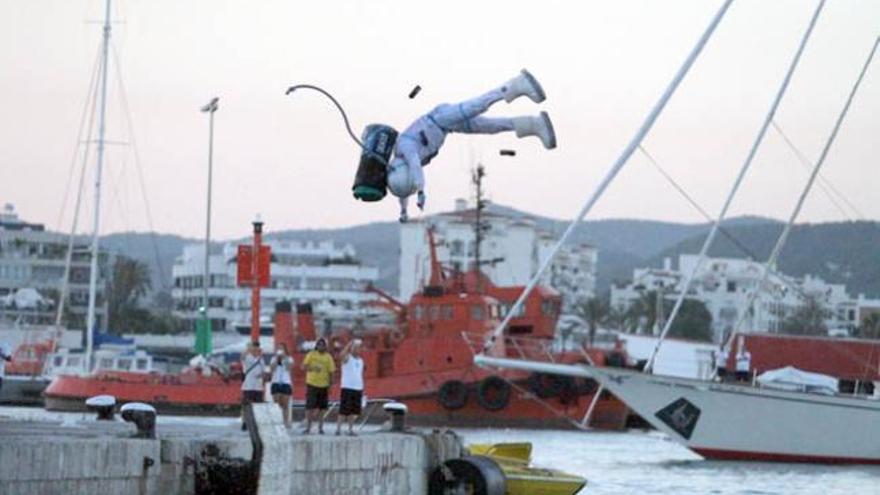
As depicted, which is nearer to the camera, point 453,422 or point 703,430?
point 703,430

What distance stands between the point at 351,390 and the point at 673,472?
21.8 meters

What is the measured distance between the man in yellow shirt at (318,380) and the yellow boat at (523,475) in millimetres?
2424

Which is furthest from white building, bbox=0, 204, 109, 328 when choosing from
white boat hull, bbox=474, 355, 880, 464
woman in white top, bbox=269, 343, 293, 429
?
woman in white top, bbox=269, 343, 293, 429

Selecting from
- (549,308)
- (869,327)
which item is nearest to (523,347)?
(549,308)

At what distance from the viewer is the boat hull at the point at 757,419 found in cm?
5466

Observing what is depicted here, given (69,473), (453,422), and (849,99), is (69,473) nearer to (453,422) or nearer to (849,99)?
(849,99)

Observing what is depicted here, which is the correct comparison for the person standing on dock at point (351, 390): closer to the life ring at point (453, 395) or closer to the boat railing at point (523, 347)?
the boat railing at point (523, 347)

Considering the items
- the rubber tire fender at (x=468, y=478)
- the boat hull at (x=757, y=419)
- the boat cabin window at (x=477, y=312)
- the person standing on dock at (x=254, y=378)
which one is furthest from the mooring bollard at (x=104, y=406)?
the boat cabin window at (x=477, y=312)

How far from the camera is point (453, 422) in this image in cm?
7744

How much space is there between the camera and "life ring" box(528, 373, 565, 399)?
258 feet

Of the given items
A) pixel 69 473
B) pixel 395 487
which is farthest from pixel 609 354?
pixel 69 473

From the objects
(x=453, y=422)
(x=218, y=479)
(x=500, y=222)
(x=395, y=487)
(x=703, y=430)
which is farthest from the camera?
(x=500, y=222)

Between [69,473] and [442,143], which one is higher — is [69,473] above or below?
below

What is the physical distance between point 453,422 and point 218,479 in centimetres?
5123
